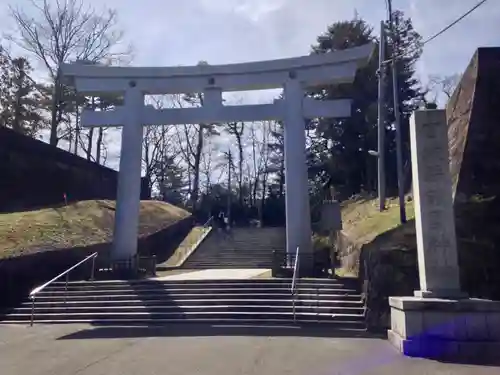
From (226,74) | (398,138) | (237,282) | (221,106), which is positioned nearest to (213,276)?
(237,282)

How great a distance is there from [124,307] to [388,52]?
15457 mm

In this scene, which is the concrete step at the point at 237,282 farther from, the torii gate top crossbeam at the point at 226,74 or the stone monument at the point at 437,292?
the torii gate top crossbeam at the point at 226,74

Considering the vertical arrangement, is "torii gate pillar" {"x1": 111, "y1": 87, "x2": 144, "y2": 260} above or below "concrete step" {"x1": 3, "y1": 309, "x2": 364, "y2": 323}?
above

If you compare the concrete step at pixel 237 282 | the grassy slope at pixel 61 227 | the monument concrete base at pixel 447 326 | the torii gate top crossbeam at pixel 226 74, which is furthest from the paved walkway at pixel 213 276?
the monument concrete base at pixel 447 326

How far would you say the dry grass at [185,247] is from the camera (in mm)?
20875

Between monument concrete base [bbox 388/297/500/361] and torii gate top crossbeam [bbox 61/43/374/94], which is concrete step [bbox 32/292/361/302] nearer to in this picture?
monument concrete base [bbox 388/297/500/361]

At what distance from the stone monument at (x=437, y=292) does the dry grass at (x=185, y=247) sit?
13395 mm

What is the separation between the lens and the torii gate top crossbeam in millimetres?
15789

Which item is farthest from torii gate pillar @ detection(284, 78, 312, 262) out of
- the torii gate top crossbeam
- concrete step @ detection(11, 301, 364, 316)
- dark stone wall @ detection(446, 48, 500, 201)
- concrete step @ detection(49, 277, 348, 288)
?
dark stone wall @ detection(446, 48, 500, 201)

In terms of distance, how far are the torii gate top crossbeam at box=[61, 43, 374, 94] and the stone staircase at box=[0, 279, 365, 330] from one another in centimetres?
687

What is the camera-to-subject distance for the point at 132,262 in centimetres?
1579

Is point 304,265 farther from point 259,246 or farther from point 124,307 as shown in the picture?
point 259,246

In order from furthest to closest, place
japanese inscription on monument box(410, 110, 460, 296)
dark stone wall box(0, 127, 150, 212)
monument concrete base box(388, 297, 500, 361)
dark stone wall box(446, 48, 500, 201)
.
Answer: dark stone wall box(0, 127, 150, 212) < dark stone wall box(446, 48, 500, 201) < japanese inscription on monument box(410, 110, 460, 296) < monument concrete base box(388, 297, 500, 361)

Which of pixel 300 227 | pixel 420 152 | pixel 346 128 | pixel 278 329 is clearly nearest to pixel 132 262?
pixel 300 227
